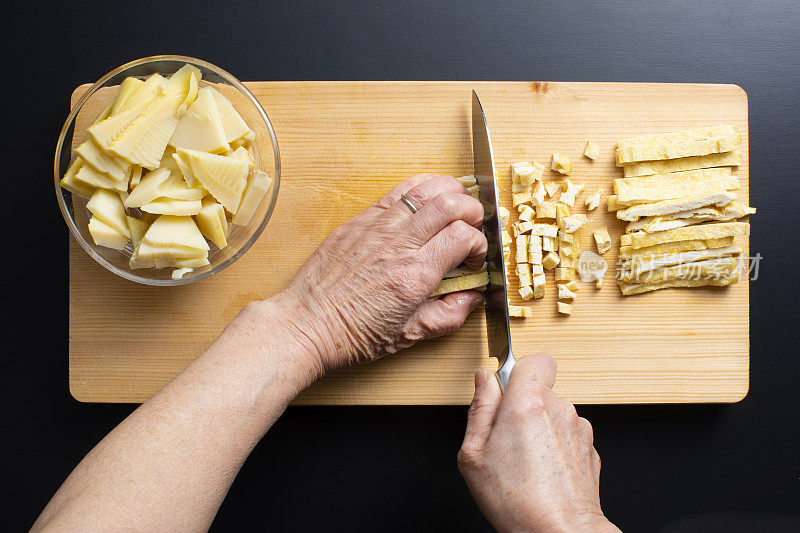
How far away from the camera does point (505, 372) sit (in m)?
1.58

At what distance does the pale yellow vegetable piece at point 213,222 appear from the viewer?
1.55m

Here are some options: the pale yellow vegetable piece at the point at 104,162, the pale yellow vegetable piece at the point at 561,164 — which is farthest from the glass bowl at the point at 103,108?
the pale yellow vegetable piece at the point at 561,164

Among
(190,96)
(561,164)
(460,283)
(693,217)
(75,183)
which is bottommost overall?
(460,283)

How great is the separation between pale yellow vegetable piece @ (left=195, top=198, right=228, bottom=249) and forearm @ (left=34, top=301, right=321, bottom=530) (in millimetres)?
233

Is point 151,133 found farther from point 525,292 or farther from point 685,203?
point 685,203

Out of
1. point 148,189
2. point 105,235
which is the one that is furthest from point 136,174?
point 105,235

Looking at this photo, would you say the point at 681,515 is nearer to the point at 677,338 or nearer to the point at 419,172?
the point at 677,338

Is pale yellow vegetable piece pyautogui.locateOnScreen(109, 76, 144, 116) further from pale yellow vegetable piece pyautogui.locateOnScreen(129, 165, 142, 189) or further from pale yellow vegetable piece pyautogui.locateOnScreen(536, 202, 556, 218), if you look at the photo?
pale yellow vegetable piece pyautogui.locateOnScreen(536, 202, 556, 218)

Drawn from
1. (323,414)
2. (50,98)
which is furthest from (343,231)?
(50,98)

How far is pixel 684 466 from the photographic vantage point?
2.06 meters

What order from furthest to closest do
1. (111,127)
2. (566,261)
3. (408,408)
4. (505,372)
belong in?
(408,408), (566,261), (505,372), (111,127)

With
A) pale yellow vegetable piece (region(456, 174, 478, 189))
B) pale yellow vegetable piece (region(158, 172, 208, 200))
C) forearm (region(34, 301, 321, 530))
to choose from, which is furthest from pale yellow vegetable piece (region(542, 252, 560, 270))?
pale yellow vegetable piece (region(158, 172, 208, 200))

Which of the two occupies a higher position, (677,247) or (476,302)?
(677,247)

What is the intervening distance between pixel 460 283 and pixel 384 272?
10.8 inches
